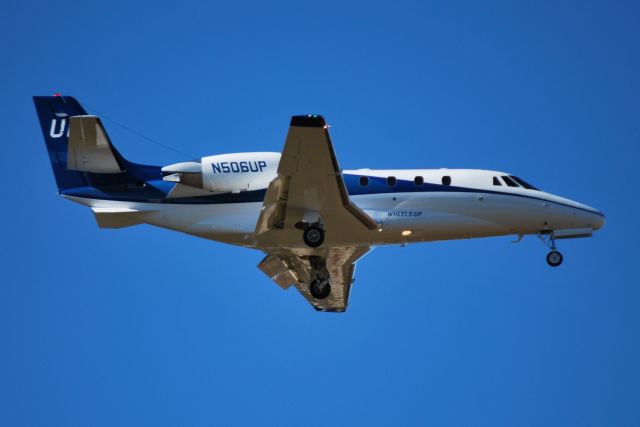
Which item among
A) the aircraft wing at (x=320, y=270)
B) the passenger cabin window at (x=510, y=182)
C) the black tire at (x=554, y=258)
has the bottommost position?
the aircraft wing at (x=320, y=270)

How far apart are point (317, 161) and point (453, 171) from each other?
5.33 m

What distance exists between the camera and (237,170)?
77.8 ft

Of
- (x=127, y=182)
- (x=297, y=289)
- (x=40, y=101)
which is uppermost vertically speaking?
(x=40, y=101)

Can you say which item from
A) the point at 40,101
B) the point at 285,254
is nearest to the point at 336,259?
the point at 285,254

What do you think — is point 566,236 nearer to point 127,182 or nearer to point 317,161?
point 317,161

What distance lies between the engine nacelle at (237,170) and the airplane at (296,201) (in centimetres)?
2

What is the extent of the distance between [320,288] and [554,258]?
20.8 feet

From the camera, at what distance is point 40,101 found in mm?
25047

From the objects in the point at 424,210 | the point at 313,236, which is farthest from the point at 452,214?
the point at 313,236

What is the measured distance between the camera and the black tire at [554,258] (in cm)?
2584

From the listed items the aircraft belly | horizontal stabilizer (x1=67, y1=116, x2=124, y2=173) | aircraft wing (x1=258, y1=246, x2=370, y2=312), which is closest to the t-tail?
horizontal stabilizer (x1=67, y1=116, x2=124, y2=173)

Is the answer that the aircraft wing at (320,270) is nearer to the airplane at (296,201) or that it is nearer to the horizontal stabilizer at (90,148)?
the airplane at (296,201)

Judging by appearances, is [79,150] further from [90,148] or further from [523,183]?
[523,183]

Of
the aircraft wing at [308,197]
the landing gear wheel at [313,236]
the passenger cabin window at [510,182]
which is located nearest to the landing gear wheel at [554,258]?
Result: the passenger cabin window at [510,182]
